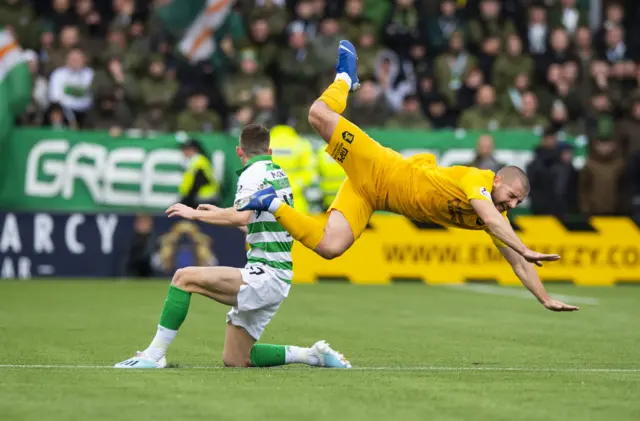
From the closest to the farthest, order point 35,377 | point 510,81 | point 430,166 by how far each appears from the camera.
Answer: point 35,377 < point 430,166 < point 510,81

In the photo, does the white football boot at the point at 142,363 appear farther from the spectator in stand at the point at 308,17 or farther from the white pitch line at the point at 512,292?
the spectator in stand at the point at 308,17

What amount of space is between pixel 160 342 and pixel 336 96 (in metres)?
2.79

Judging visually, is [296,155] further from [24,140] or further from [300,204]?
[24,140]

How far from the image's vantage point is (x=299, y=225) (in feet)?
33.7

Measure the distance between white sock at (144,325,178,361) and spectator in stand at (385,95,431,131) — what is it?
13.1 m

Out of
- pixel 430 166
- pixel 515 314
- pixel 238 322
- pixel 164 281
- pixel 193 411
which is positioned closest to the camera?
pixel 193 411

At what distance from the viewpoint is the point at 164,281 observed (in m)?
20.7

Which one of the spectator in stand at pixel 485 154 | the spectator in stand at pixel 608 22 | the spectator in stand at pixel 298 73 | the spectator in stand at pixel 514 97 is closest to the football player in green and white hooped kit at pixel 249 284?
the spectator in stand at pixel 485 154

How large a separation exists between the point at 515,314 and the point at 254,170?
7.01m

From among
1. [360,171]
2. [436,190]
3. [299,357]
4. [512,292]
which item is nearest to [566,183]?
[512,292]

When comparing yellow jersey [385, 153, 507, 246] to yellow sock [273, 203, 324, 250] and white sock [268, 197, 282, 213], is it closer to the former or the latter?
yellow sock [273, 203, 324, 250]

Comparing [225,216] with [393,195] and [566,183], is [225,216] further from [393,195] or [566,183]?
[566,183]

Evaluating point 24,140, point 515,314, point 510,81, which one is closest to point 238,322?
point 515,314

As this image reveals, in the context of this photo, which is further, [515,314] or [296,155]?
[296,155]
